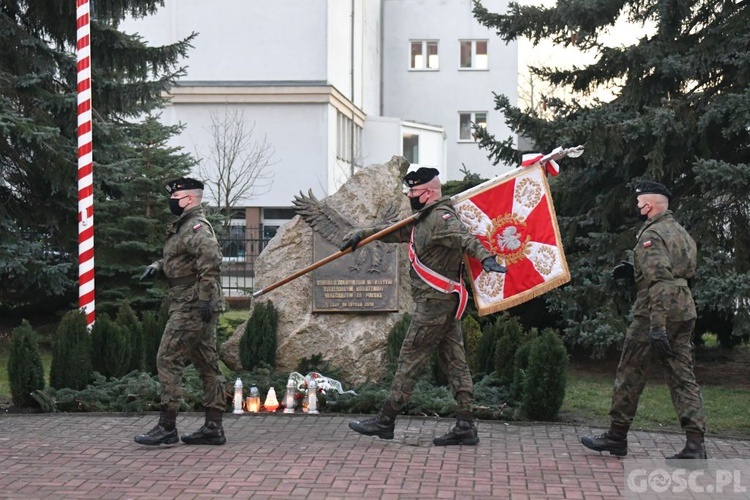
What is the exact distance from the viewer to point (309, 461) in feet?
25.4

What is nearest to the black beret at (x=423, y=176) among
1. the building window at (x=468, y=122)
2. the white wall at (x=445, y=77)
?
the white wall at (x=445, y=77)

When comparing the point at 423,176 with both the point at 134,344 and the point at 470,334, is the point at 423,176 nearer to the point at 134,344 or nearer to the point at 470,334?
the point at 470,334

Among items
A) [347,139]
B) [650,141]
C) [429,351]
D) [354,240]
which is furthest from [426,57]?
[429,351]

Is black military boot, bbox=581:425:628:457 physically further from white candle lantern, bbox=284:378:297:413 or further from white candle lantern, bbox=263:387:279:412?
white candle lantern, bbox=263:387:279:412

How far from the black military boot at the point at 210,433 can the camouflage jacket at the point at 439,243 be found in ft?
6.34

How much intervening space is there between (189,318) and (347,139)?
106 feet

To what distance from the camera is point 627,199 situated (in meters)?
12.7

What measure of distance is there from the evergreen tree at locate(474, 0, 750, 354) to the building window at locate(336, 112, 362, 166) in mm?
24520

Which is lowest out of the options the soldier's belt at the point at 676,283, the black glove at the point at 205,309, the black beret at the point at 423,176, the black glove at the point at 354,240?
the black glove at the point at 205,309

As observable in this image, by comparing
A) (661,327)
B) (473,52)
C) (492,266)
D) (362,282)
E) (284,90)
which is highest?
(473,52)

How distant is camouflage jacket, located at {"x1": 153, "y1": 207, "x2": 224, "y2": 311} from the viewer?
26.6 ft

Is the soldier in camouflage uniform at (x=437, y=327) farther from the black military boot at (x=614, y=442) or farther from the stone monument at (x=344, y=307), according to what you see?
the stone monument at (x=344, y=307)

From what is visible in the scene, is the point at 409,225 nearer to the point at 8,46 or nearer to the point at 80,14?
the point at 80,14

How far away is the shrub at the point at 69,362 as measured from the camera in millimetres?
10352
